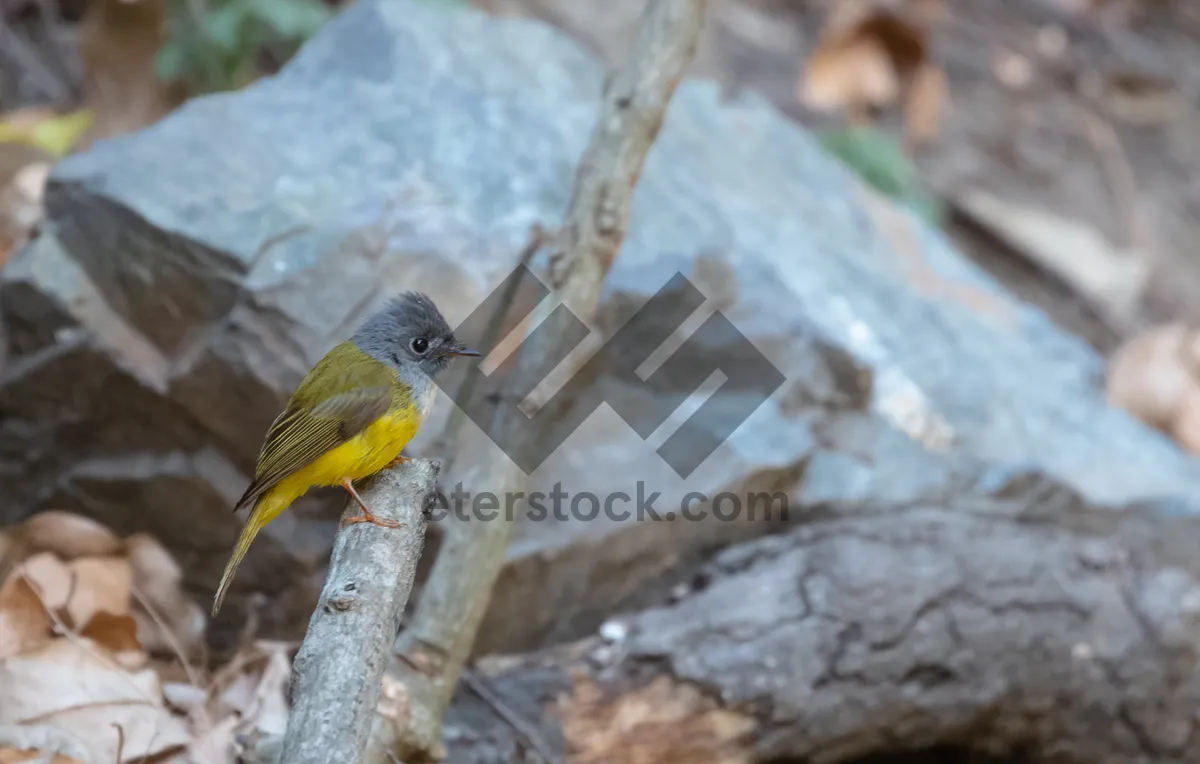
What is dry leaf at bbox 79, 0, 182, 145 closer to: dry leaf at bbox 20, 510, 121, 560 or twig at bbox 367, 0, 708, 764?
dry leaf at bbox 20, 510, 121, 560

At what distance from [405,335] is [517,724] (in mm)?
1342

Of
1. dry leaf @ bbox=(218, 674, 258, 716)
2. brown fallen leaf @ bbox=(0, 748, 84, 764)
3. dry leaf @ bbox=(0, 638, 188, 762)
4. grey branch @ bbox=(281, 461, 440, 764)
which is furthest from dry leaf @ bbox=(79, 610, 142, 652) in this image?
grey branch @ bbox=(281, 461, 440, 764)

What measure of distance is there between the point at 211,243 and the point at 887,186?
545 centimetres

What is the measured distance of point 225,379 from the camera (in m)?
3.65


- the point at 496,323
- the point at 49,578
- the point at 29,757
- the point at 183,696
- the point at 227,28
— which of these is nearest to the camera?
the point at 29,757

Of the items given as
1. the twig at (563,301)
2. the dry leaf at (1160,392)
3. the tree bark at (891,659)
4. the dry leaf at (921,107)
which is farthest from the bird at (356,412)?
the dry leaf at (921,107)

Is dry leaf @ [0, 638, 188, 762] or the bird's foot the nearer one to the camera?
the bird's foot

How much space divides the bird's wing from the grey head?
0.56 feet

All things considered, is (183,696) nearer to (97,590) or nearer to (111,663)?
(111,663)

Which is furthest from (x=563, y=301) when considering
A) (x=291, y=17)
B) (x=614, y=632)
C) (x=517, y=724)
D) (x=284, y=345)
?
(x=291, y=17)

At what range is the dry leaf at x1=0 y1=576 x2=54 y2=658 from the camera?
3275 mm

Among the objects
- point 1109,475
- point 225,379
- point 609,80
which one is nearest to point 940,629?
point 1109,475

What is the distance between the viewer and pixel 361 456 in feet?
9.39

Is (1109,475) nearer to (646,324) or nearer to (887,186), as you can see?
(646,324)
